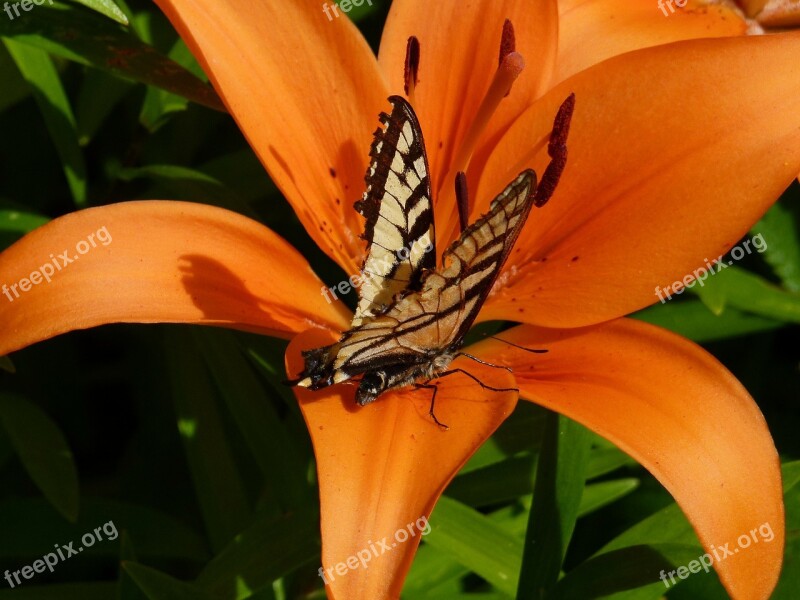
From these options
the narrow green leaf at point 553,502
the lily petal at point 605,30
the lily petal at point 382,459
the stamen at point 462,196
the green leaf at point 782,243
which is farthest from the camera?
the green leaf at point 782,243

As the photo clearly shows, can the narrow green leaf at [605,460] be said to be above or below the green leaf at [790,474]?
above

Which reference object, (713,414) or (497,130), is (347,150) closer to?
(497,130)

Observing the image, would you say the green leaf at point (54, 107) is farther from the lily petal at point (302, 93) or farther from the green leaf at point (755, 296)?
the green leaf at point (755, 296)

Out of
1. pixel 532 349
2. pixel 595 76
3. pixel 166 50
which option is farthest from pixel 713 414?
pixel 166 50

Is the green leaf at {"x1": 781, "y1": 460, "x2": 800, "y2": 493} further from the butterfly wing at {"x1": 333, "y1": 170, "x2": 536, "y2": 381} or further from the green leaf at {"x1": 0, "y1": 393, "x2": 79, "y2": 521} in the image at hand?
the green leaf at {"x1": 0, "y1": 393, "x2": 79, "y2": 521}

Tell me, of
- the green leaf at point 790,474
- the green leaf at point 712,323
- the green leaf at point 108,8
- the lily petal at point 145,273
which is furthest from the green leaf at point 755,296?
the green leaf at point 108,8

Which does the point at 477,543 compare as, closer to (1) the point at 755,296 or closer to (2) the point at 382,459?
(2) the point at 382,459

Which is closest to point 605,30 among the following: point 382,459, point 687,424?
point 687,424
